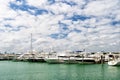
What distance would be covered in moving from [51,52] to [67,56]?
3232 cm

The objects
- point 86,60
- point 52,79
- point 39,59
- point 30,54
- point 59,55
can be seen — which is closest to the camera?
point 52,79

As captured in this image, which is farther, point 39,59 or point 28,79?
point 39,59

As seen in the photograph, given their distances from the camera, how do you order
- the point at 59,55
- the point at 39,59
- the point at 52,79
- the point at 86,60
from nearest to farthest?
the point at 52,79, the point at 86,60, the point at 59,55, the point at 39,59

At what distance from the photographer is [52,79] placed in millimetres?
40938

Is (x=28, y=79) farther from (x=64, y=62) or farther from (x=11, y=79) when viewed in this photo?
(x=64, y=62)

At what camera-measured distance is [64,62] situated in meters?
95.9

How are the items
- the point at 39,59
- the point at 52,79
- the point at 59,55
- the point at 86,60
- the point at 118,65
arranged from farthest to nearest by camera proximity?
the point at 39,59 < the point at 59,55 < the point at 86,60 < the point at 118,65 < the point at 52,79

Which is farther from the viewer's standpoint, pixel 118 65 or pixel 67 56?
pixel 67 56

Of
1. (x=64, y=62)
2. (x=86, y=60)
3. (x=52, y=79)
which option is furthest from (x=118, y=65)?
(x=52, y=79)

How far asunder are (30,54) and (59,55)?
30.2 metres

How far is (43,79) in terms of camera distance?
1635 inches

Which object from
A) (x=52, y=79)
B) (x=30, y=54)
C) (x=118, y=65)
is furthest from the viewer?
(x=30, y=54)

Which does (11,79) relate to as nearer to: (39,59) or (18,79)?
(18,79)

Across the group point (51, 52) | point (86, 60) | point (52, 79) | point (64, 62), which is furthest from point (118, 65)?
point (51, 52)
